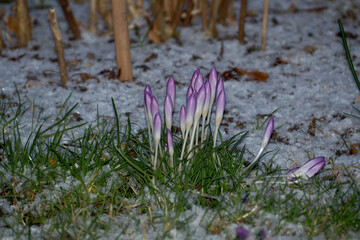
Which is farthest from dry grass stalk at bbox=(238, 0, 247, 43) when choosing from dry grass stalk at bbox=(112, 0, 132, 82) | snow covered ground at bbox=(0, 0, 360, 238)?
dry grass stalk at bbox=(112, 0, 132, 82)

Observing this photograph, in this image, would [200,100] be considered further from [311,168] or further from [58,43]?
[58,43]

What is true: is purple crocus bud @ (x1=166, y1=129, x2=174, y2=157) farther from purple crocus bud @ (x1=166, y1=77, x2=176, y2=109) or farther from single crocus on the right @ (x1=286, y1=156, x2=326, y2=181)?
single crocus on the right @ (x1=286, y1=156, x2=326, y2=181)

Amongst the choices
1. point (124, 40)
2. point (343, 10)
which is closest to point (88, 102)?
point (124, 40)

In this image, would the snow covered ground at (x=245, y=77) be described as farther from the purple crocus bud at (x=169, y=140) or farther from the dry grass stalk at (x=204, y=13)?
the purple crocus bud at (x=169, y=140)

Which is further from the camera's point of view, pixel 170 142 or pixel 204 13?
pixel 204 13

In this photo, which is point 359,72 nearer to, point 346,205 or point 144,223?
point 346,205

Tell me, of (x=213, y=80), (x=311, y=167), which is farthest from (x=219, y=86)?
(x=311, y=167)

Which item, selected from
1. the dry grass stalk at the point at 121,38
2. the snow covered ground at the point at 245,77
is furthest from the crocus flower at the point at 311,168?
the dry grass stalk at the point at 121,38
